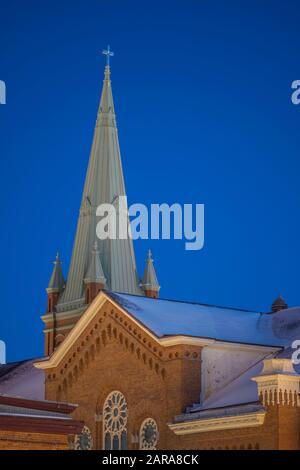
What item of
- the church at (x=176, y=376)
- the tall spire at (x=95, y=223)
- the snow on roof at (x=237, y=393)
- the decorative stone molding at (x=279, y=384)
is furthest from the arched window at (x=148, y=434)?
the tall spire at (x=95, y=223)

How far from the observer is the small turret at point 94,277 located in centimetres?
10562

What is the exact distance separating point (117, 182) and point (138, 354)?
150 ft

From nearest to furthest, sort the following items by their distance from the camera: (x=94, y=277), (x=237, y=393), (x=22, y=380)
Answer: (x=237, y=393) → (x=22, y=380) → (x=94, y=277)

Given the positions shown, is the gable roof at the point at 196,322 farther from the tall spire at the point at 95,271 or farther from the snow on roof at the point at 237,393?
the tall spire at the point at 95,271

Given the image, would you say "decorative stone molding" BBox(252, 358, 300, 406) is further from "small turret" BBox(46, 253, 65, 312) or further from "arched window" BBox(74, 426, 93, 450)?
"small turret" BBox(46, 253, 65, 312)

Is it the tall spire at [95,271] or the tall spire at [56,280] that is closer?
the tall spire at [95,271]

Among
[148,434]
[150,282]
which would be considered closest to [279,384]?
[148,434]

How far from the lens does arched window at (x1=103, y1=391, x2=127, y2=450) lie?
67500 millimetres

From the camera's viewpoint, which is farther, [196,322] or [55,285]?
[55,285]

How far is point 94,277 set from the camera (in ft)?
347

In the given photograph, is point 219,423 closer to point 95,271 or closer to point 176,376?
point 176,376

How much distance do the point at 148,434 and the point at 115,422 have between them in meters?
2.50

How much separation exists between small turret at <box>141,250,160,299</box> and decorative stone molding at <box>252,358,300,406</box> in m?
49.6

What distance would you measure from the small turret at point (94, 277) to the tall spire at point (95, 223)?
1053mm
